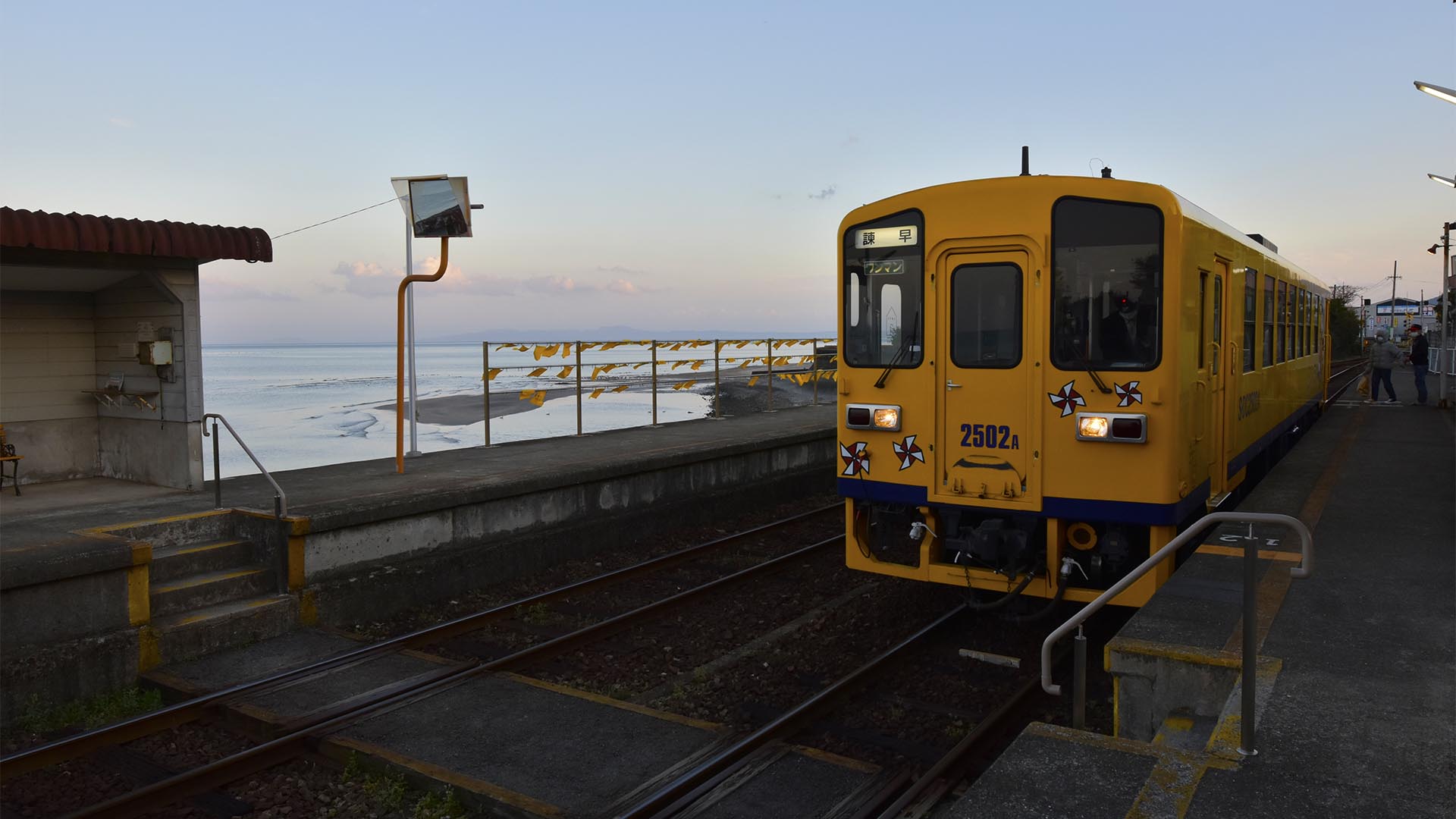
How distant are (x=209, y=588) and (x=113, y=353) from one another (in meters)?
3.54

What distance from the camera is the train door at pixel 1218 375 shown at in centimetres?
674

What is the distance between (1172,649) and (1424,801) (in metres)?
1.26

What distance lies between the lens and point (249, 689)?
5.98 meters

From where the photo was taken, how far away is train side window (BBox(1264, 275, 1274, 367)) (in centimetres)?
919

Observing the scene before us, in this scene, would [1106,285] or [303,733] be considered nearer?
[303,733]

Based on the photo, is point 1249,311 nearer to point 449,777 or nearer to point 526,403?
point 449,777

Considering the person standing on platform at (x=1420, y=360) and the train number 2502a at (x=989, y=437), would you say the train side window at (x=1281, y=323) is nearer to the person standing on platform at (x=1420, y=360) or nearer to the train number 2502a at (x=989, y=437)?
the train number 2502a at (x=989, y=437)

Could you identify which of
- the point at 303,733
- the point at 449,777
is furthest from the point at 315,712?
the point at 449,777

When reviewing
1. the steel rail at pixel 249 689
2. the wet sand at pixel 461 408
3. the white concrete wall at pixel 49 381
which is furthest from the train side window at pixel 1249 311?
the wet sand at pixel 461 408

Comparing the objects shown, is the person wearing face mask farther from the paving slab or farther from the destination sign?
the paving slab

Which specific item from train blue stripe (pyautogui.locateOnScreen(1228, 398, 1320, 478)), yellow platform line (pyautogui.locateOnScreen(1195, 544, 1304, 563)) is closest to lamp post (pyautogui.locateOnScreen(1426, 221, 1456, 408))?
train blue stripe (pyautogui.locateOnScreen(1228, 398, 1320, 478))

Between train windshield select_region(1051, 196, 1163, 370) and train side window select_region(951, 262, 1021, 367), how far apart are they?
0.25 m

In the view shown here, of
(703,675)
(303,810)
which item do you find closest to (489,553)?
(703,675)

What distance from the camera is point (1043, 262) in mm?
6105
